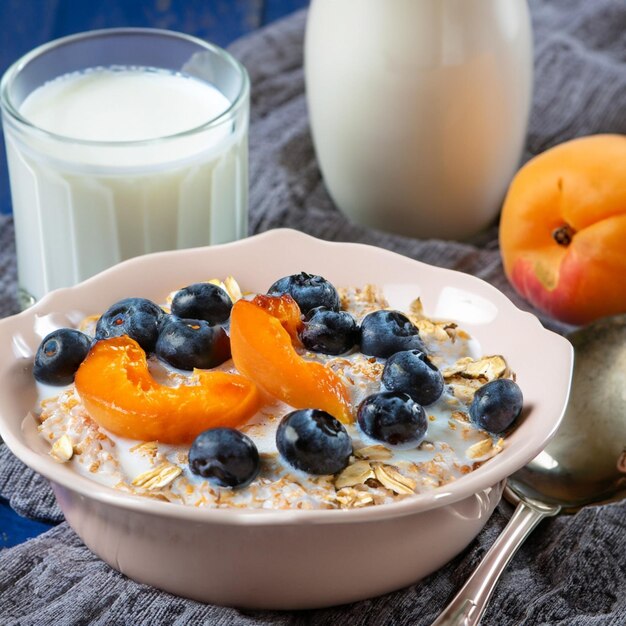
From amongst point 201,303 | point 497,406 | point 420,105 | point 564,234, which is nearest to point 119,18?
point 420,105

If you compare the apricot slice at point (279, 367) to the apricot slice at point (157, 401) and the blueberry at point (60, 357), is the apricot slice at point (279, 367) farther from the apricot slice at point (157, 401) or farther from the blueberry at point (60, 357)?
the blueberry at point (60, 357)

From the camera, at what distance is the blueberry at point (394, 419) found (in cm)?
98

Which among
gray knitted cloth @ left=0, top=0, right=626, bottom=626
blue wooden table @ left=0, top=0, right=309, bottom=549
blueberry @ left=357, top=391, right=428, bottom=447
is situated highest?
blueberry @ left=357, top=391, right=428, bottom=447

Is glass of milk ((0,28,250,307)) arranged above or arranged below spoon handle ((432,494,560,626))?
above

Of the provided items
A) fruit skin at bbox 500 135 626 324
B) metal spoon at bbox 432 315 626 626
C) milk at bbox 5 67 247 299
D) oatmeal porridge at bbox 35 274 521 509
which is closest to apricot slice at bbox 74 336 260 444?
oatmeal porridge at bbox 35 274 521 509

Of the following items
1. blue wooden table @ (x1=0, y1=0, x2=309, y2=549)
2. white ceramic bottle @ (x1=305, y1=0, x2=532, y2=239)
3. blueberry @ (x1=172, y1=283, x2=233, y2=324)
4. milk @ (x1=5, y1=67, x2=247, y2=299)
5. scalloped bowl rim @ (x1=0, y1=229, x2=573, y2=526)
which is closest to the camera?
scalloped bowl rim @ (x1=0, y1=229, x2=573, y2=526)

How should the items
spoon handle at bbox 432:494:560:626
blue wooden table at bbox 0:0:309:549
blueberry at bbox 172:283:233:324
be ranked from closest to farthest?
spoon handle at bbox 432:494:560:626, blueberry at bbox 172:283:233:324, blue wooden table at bbox 0:0:309:549

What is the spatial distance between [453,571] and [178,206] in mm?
639

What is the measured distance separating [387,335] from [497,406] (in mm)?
145

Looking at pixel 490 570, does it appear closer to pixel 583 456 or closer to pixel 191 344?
pixel 583 456

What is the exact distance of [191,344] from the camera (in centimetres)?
107

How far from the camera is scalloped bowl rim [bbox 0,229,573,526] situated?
0.89m

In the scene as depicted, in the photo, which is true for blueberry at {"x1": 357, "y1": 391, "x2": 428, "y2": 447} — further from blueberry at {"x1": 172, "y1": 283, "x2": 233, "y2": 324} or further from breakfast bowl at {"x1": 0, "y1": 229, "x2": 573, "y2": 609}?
blueberry at {"x1": 172, "y1": 283, "x2": 233, "y2": 324}

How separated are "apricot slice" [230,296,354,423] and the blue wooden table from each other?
1170mm
